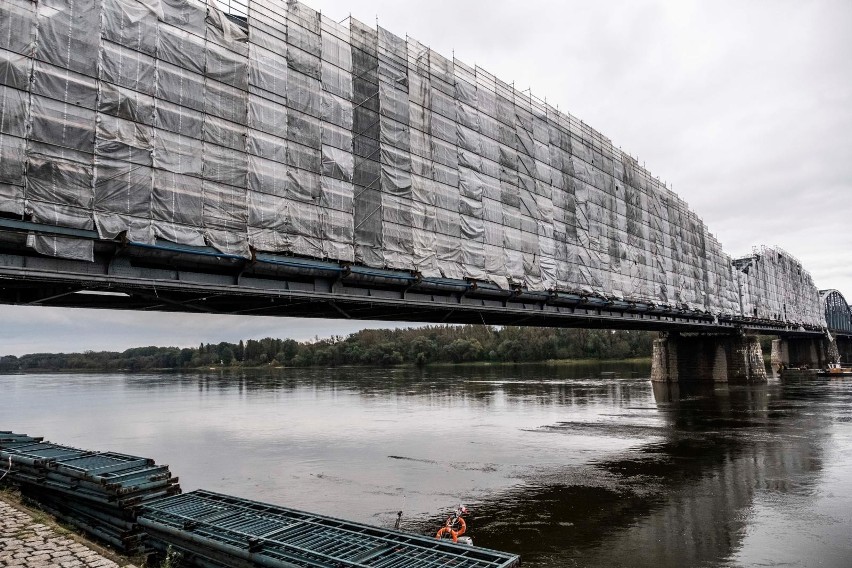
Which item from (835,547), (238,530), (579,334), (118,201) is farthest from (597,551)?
(579,334)

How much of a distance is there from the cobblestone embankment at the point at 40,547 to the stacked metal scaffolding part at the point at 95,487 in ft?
3.12

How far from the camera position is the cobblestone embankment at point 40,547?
1048 centimetres

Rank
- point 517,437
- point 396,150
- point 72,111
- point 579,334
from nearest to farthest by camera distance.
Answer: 1. point 72,111
2. point 396,150
3. point 517,437
4. point 579,334

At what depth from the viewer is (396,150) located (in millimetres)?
28359

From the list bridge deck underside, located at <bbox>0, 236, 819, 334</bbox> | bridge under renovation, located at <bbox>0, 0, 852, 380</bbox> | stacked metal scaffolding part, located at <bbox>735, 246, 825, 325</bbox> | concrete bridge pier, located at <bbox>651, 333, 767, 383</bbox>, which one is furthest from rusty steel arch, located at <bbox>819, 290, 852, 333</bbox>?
bridge deck underside, located at <bbox>0, 236, 819, 334</bbox>

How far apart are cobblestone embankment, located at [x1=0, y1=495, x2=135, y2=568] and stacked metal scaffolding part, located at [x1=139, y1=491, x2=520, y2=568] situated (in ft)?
3.98

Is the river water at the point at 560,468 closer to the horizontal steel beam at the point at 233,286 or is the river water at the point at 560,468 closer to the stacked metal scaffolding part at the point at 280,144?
the horizontal steel beam at the point at 233,286

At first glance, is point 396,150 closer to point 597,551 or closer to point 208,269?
point 208,269

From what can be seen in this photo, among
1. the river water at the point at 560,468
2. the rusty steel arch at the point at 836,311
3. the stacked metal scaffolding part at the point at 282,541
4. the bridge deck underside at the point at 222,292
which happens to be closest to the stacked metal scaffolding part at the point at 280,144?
the bridge deck underside at the point at 222,292

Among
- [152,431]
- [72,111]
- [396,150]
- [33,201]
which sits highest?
[396,150]

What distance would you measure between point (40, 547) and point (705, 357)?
274ft

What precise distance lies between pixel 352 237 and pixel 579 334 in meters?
159

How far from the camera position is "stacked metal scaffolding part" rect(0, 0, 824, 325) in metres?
16.5

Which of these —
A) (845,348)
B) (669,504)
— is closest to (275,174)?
(669,504)
